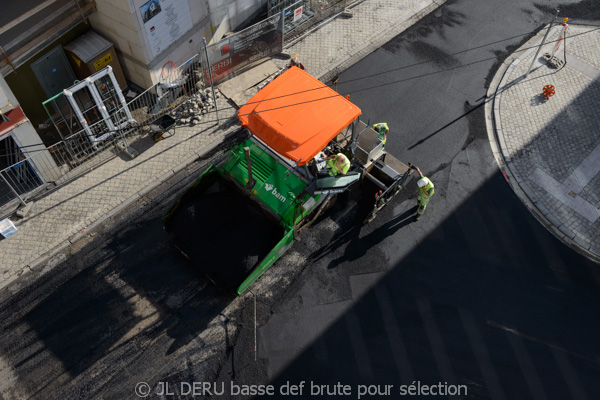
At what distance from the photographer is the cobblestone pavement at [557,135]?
556 inches

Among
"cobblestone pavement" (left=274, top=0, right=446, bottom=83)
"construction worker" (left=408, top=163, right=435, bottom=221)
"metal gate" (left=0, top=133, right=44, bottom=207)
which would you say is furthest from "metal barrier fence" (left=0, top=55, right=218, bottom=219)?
"construction worker" (left=408, top=163, right=435, bottom=221)

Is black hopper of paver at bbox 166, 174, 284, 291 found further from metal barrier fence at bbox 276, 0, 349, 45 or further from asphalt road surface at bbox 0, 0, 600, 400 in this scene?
metal barrier fence at bbox 276, 0, 349, 45

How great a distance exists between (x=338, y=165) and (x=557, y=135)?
8.76m

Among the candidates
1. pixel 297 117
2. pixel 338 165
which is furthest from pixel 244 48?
pixel 338 165

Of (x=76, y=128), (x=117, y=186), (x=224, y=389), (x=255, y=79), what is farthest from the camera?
(x=255, y=79)

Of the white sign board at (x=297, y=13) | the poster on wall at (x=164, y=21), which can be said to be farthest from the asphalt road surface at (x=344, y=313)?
the white sign board at (x=297, y=13)

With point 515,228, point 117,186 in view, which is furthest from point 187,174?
point 515,228

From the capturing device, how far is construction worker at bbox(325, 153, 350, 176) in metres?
11.5

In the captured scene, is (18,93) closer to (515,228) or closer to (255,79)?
(255,79)

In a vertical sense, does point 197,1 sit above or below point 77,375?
above

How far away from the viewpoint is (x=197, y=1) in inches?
606

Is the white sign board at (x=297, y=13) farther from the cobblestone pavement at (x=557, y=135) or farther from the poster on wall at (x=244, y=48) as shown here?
the cobblestone pavement at (x=557, y=135)

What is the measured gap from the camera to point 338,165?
38.1 ft

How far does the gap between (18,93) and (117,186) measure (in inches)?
158
